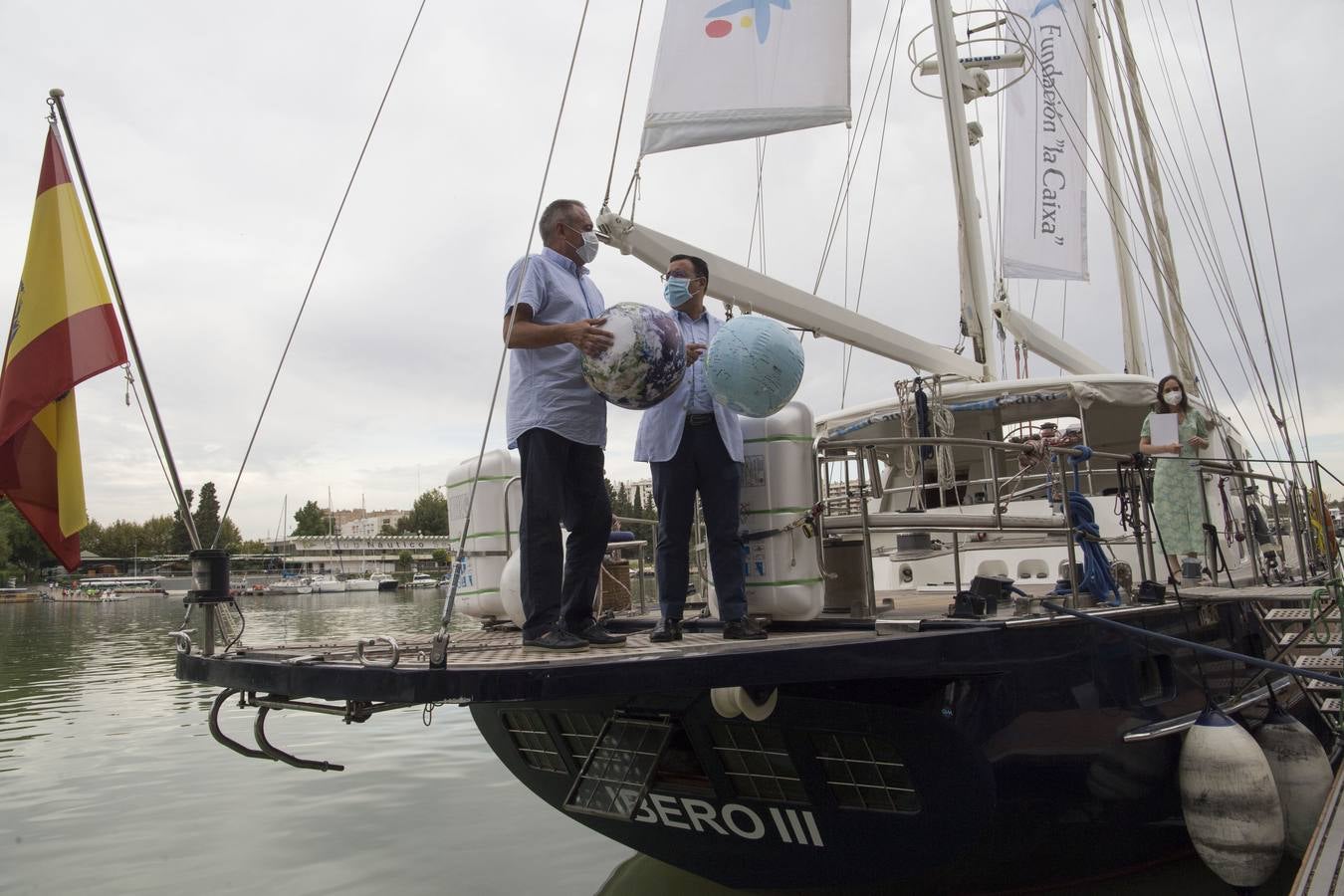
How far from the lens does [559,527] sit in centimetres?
392

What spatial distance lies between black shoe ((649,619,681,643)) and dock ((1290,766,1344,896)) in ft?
8.89

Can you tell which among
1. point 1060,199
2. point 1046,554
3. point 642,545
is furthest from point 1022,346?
point 642,545

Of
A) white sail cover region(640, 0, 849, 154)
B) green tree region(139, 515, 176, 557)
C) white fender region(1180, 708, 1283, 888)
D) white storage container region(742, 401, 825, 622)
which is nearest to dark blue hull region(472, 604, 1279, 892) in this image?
white fender region(1180, 708, 1283, 888)

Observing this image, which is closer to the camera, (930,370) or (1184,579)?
(1184,579)

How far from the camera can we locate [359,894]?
6199 millimetres

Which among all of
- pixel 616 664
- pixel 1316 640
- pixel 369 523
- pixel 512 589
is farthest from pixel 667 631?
pixel 369 523

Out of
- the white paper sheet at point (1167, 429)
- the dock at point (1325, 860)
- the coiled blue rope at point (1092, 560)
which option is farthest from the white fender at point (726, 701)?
the white paper sheet at point (1167, 429)

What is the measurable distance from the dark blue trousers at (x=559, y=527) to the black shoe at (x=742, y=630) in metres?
0.60

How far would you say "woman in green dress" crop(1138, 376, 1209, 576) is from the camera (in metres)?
6.25

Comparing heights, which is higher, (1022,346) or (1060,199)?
(1060,199)

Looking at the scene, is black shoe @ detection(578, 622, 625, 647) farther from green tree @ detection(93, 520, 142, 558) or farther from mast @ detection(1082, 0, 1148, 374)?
green tree @ detection(93, 520, 142, 558)

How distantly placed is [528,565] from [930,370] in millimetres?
5231

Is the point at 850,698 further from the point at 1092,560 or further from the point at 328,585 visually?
the point at 328,585

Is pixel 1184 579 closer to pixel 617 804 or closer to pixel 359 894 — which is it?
pixel 617 804
